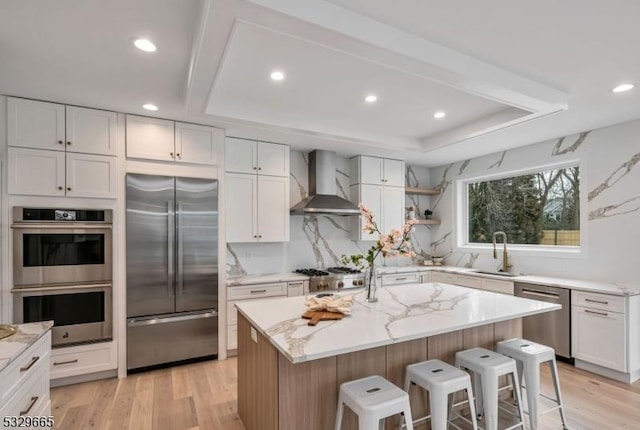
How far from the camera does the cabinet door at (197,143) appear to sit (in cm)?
355

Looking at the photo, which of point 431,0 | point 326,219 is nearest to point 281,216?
point 326,219

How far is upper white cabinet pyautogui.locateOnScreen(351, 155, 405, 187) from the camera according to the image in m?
4.86

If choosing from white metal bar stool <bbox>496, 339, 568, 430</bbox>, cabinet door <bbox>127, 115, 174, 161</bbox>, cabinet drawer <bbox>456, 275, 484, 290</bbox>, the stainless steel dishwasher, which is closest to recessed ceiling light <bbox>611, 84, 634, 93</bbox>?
the stainless steel dishwasher

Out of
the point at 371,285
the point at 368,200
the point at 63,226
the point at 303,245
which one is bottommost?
the point at 371,285

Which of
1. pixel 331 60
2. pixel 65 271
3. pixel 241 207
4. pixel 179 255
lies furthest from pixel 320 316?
pixel 65 271

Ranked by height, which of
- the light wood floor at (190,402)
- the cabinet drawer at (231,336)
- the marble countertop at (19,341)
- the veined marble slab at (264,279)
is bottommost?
the light wood floor at (190,402)

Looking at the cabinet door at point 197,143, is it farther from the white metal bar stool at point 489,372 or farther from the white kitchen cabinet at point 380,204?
the white metal bar stool at point 489,372

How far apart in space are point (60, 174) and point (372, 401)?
129 inches

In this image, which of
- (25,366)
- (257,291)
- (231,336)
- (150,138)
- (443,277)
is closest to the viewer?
(25,366)

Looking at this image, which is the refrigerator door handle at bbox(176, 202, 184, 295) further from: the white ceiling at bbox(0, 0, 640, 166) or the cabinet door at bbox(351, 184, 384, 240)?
the cabinet door at bbox(351, 184, 384, 240)

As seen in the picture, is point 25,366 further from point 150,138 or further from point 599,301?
point 599,301

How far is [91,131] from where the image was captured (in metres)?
3.18

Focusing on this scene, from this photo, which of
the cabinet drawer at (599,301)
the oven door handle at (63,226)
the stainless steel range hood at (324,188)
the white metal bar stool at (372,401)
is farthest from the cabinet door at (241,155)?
the cabinet drawer at (599,301)

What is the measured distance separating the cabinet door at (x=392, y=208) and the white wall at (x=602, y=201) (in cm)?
161
